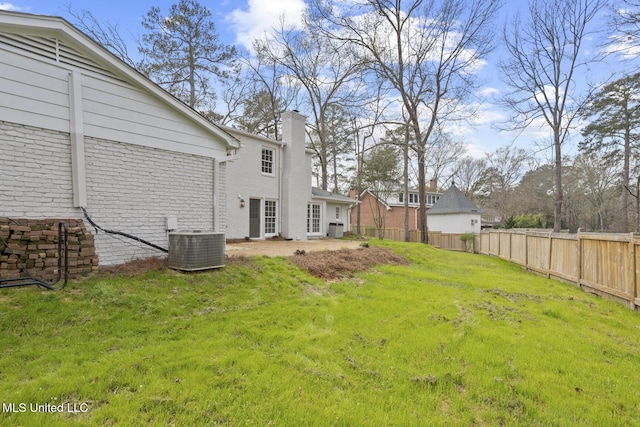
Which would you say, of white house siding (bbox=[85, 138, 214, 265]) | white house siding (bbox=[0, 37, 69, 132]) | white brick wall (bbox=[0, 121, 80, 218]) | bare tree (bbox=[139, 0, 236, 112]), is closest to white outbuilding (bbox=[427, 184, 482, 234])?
bare tree (bbox=[139, 0, 236, 112])

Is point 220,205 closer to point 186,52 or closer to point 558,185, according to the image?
point 186,52

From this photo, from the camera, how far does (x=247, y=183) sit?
1386cm

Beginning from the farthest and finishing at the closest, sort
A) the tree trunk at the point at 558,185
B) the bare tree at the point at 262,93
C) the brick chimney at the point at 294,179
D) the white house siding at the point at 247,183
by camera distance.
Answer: the bare tree at the point at 262,93
the tree trunk at the point at 558,185
the brick chimney at the point at 294,179
the white house siding at the point at 247,183

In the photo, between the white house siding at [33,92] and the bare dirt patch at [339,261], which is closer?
the white house siding at [33,92]

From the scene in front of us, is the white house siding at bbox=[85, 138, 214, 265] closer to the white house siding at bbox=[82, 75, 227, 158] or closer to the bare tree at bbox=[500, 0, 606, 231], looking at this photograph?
the white house siding at bbox=[82, 75, 227, 158]

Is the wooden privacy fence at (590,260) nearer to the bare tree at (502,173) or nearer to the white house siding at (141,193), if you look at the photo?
the white house siding at (141,193)

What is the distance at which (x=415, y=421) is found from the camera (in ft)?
8.90

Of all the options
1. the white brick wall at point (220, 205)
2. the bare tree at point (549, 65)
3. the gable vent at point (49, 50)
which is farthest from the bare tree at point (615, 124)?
the gable vent at point (49, 50)

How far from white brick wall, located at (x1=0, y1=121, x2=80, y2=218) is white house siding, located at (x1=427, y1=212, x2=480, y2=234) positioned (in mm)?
25866

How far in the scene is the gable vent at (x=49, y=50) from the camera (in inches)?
219

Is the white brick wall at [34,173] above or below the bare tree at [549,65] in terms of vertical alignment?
below

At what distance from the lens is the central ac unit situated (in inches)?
255

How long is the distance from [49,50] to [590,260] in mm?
13328

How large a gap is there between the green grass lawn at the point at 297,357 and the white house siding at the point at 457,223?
20467 mm
